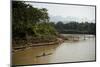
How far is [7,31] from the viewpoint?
97.3 inches

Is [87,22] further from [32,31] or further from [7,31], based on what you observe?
[7,31]

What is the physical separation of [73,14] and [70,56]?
624 mm

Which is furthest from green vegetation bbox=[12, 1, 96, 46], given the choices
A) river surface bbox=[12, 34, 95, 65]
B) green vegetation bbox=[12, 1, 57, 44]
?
river surface bbox=[12, 34, 95, 65]

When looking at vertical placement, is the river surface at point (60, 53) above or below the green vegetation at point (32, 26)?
below

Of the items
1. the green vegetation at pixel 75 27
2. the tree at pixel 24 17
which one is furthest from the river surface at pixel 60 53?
the tree at pixel 24 17

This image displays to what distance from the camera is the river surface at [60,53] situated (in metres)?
2.66

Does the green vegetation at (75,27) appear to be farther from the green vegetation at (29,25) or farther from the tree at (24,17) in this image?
the tree at (24,17)

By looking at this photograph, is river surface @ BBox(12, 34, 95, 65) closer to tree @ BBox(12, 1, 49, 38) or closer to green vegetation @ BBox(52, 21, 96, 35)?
green vegetation @ BBox(52, 21, 96, 35)

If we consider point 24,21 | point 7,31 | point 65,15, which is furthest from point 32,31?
point 65,15

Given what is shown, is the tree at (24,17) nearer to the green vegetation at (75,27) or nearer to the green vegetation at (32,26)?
the green vegetation at (32,26)

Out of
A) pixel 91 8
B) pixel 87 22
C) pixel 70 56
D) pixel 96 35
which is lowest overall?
pixel 70 56

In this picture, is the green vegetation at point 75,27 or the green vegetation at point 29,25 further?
the green vegetation at point 75,27

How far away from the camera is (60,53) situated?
2.82 metres

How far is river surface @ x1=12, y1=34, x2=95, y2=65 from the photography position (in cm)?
266
